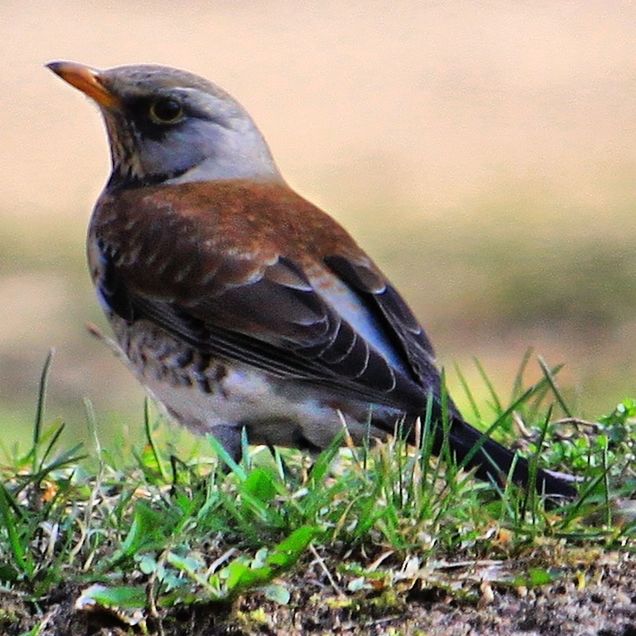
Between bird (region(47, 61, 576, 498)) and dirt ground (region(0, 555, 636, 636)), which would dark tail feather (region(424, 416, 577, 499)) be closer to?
bird (region(47, 61, 576, 498))

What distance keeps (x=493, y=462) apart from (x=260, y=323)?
98cm

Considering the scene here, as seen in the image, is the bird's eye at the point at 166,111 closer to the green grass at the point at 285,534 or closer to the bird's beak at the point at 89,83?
the bird's beak at the point at 89,83

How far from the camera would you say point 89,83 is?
19.6ft

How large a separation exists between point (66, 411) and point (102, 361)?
1.00 meters

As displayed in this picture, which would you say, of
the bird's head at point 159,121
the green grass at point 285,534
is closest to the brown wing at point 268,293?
the bird's head at point 159,121

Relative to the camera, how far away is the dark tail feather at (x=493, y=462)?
4.44 metres

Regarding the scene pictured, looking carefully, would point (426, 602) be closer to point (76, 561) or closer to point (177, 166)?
point (76, 561)

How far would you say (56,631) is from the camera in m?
3.81

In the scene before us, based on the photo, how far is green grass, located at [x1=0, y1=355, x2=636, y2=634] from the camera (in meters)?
3.85

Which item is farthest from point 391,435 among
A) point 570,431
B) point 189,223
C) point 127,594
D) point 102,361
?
point 102,361

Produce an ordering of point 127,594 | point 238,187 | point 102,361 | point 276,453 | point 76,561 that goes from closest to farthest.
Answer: point 127,594 → point 76,561 → point 276,453 → point 238,187 → point 102,361

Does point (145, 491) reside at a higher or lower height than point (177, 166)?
lower

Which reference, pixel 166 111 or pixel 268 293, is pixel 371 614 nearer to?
pixel 268 293

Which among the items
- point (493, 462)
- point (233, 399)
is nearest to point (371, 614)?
point (493, 462)
